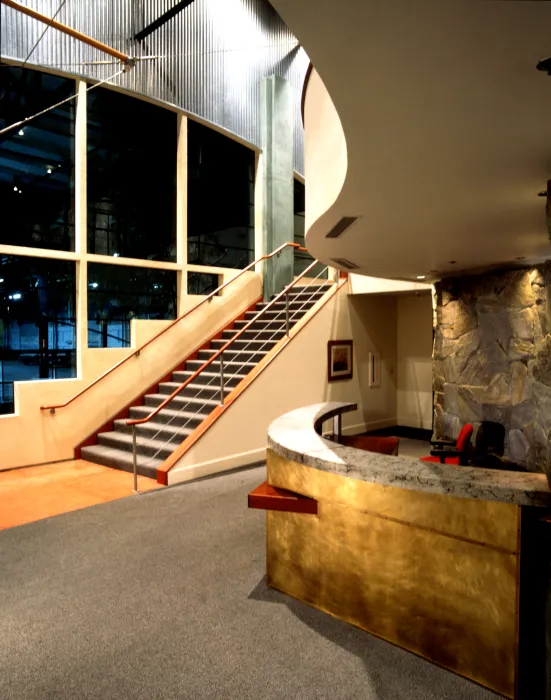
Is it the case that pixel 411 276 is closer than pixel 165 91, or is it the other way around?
pixel 411 276

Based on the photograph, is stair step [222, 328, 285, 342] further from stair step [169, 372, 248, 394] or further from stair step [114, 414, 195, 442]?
stair step [114, 414, 195, 442]

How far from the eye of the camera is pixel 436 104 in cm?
211

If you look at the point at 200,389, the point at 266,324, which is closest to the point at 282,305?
the point at 266,324

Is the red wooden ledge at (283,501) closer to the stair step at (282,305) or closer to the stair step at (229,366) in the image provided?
the stair step at (229,366)

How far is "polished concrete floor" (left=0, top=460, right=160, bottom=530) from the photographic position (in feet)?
18.1

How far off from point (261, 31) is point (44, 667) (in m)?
11.6

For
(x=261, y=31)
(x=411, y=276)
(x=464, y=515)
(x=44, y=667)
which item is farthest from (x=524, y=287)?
(x=261, y=31)

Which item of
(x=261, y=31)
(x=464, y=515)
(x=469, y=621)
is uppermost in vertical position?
(x=261, y=31)

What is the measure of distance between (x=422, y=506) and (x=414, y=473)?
18 centimetres

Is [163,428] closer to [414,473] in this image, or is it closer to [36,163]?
[36,163]

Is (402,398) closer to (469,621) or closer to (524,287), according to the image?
(524,287)

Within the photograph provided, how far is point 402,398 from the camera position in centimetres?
1079

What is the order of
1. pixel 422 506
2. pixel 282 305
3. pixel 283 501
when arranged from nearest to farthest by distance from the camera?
pixel 422 506 < pixel 283 501 < pixel 282 305

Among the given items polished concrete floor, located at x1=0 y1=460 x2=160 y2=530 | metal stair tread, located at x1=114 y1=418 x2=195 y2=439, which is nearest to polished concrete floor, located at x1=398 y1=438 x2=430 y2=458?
metal stair tread, located at x1=114 y1=418 x2=195 y2=439
